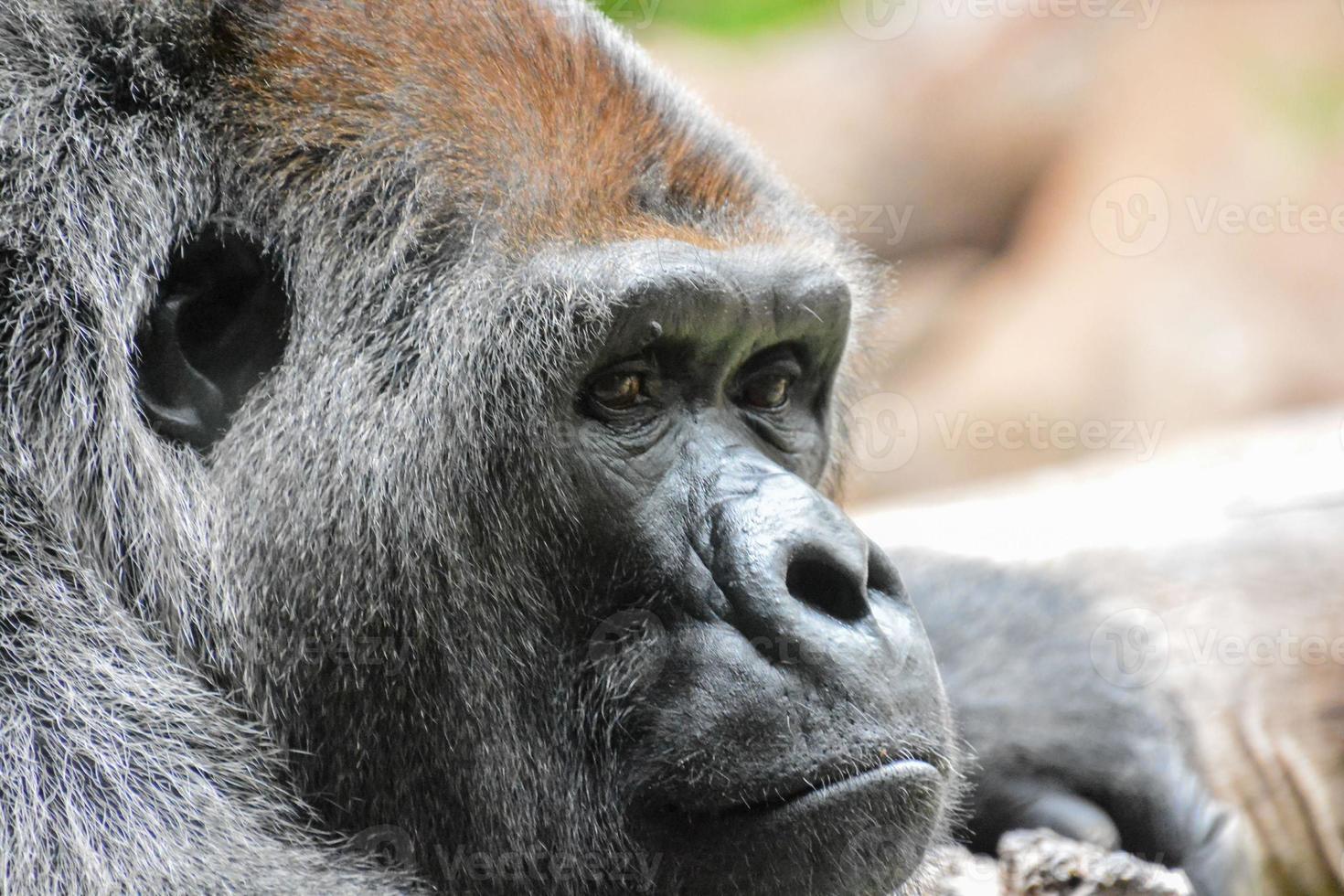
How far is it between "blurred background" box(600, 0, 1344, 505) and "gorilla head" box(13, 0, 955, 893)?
25.3ft

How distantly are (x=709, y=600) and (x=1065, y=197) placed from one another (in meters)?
11.3

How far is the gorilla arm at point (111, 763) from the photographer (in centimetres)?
270

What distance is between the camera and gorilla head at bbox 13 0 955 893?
3.09 metres

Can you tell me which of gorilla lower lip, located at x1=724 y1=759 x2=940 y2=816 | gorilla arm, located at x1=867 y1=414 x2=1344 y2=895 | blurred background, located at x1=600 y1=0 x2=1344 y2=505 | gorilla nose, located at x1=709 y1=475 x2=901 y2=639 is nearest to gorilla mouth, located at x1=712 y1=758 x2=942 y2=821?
gorilla lower lip, located at x1=724 y1=759 x2=940 y2=816

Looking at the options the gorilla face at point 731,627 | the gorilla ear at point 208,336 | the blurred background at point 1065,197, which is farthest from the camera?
the blurred background at point 1065,197

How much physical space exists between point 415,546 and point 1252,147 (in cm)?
1124

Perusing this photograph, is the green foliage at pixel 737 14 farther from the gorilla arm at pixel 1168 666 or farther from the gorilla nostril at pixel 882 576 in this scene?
the gorilla nostril at pixel 882 576

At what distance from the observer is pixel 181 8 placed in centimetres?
330

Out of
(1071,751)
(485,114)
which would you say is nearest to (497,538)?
(485,114)

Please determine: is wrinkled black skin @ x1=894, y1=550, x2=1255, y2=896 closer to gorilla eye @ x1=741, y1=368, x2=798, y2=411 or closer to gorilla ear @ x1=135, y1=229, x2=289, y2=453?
gorilla eye @ x1=741, y1=368, x2=798, y2=411

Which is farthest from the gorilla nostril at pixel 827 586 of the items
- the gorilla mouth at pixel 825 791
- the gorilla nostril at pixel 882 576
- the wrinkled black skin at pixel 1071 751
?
the wrinkled black skin at pixel 1071 751

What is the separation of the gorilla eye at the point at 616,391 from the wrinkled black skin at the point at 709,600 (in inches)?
0.5

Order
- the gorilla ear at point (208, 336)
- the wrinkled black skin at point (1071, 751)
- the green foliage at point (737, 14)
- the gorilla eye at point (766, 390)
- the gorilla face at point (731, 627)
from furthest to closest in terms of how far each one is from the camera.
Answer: the green foliage at point (737, 14)
the wrinkled black skin at point (1071, 751)
the gorilla eye at point (766, 390)
the gorilla ear at point (208, 336)
the gorilla face at point (731, 627)

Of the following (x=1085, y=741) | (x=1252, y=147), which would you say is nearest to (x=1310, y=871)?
(x=1085, y=741)
